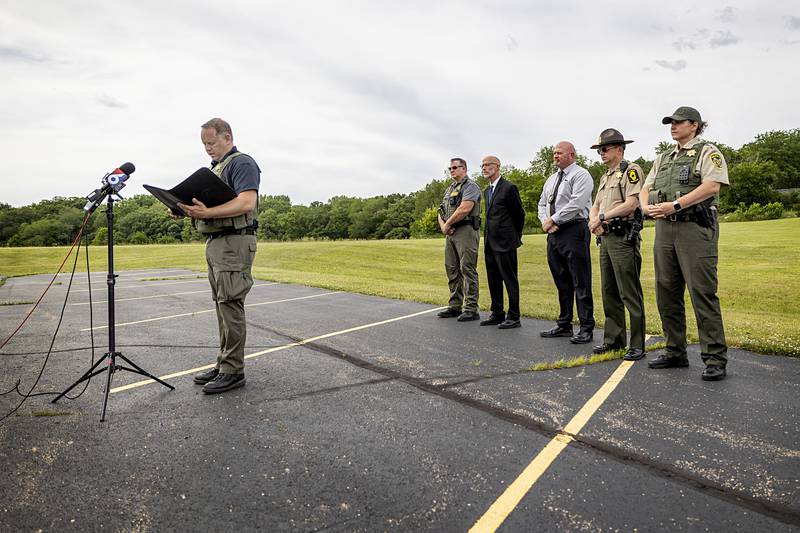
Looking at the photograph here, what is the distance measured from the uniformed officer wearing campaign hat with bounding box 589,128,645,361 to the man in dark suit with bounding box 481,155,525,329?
63.0 inches

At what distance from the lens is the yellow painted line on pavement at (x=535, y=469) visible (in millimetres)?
2287

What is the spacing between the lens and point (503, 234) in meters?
7.21

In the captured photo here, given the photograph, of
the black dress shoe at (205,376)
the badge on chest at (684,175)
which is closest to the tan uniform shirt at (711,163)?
the badge on chest at (684,175)

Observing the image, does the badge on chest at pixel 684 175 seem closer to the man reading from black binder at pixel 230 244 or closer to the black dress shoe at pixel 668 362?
the black dress shoe at pixel 668 362

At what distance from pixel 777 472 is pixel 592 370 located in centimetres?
207

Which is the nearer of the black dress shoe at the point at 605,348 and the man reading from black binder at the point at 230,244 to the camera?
the man reading from black binder at the point at 230,244

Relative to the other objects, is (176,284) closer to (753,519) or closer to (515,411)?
(515,411)

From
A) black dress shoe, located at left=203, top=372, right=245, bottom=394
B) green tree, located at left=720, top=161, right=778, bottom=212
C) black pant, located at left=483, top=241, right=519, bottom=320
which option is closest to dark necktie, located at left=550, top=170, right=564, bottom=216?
black pant, located at left=483, top=241, right=519, bottom=320

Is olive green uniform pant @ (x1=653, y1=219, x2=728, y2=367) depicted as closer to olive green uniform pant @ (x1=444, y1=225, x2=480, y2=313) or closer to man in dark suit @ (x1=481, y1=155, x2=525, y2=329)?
man in dark suit @ (x1=481, y1=155, x2=525, y2=329)

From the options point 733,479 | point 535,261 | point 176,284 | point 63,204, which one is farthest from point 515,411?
point 63,204

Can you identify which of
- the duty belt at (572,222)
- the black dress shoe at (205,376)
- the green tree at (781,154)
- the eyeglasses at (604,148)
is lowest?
the black dress shoe at (205,376)

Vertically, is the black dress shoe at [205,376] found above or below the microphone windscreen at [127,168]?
below

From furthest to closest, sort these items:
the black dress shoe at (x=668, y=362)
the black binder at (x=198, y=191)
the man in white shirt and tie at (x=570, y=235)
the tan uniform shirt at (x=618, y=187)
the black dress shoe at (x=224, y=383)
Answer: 1. the man in white shirt and tie at (x=570, y=235)
2. the tan uniform shirt at (x=618, y=187)
3. the black dress shoe at (x=668, y=362)
4. the black dress shoe at (x=224, y=383)
5. the black binder at (x=198, y=191)

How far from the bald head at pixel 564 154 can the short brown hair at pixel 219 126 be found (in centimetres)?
422
